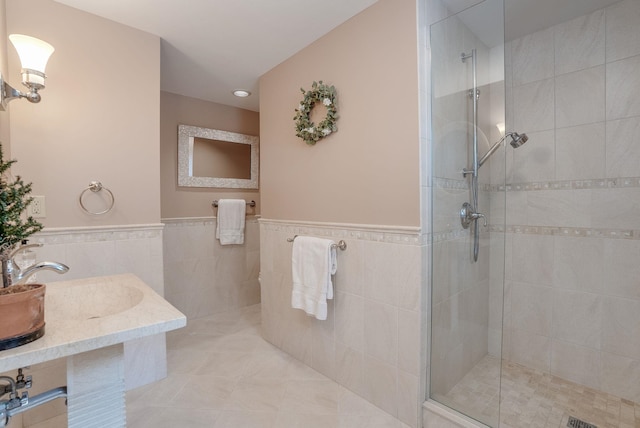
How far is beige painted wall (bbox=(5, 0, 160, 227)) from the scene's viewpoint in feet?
5.48

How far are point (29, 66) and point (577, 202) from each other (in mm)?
3034

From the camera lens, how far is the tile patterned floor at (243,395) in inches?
65.9

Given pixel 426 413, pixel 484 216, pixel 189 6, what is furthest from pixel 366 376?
pixel 189 6

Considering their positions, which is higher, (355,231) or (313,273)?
(355,231)

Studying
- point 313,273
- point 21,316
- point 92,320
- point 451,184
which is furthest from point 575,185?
point 21,316

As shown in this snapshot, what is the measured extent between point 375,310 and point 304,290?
498 mm

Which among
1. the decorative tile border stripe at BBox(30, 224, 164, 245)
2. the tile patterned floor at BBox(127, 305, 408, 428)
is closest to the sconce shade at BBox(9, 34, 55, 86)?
the decorative tile border stripe at BBox(30, 224, 164, 245)

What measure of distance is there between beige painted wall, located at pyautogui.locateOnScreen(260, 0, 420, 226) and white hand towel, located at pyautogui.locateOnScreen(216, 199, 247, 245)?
1.05m

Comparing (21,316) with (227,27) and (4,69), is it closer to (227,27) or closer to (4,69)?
(4,69)

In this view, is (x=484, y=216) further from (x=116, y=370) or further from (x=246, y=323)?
(x=246, y=323)

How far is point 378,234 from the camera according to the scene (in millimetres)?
1750

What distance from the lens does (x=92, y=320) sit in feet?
2.96

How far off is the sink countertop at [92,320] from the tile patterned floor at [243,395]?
87 centimetres

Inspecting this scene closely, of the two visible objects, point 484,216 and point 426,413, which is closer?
point 426,413
